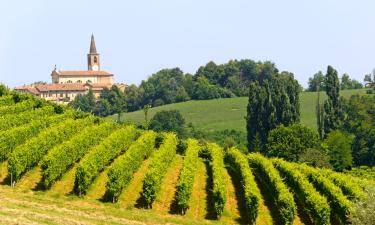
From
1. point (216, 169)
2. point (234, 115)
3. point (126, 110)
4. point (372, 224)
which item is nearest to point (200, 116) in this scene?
point (234, 115)

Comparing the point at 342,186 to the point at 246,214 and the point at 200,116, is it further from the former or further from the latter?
the point at 200,116

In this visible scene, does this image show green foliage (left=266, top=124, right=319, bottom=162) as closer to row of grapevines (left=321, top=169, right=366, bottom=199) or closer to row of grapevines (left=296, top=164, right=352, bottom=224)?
row of grapevines (left=321, top=169, right=366, bottom=199)

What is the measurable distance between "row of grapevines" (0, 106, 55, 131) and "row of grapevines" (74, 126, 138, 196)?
8.08m

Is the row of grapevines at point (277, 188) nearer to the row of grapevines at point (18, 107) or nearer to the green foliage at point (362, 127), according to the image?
the row of grapevines at point (18, 107)

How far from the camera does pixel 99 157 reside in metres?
45.2

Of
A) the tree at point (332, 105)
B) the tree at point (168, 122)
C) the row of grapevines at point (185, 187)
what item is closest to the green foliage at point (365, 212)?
the row of grapevines at point (185, 187)

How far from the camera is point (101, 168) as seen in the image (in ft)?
153

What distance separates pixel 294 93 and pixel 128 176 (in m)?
68.9

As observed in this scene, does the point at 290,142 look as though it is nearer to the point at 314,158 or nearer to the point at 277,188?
the point at 314,158

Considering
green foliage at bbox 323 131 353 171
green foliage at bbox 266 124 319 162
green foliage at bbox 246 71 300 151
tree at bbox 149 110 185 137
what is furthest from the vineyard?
tree at bbox 149 110 185 137

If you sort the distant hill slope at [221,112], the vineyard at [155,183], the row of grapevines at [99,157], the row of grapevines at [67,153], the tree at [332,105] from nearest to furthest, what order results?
the vineyard at [155,183] < the row of grapevines at [99,157] < the row of grapevines at [67,153] < the tree at [332,105] < the distant hill slope at [221,112]

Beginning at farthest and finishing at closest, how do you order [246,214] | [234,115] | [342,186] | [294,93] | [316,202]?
[234,115] < [294,93] < [342,186] < [246,214] < [316,202]

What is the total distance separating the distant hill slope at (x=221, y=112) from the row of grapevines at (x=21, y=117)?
83682mm

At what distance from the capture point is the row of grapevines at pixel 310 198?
125 ft
